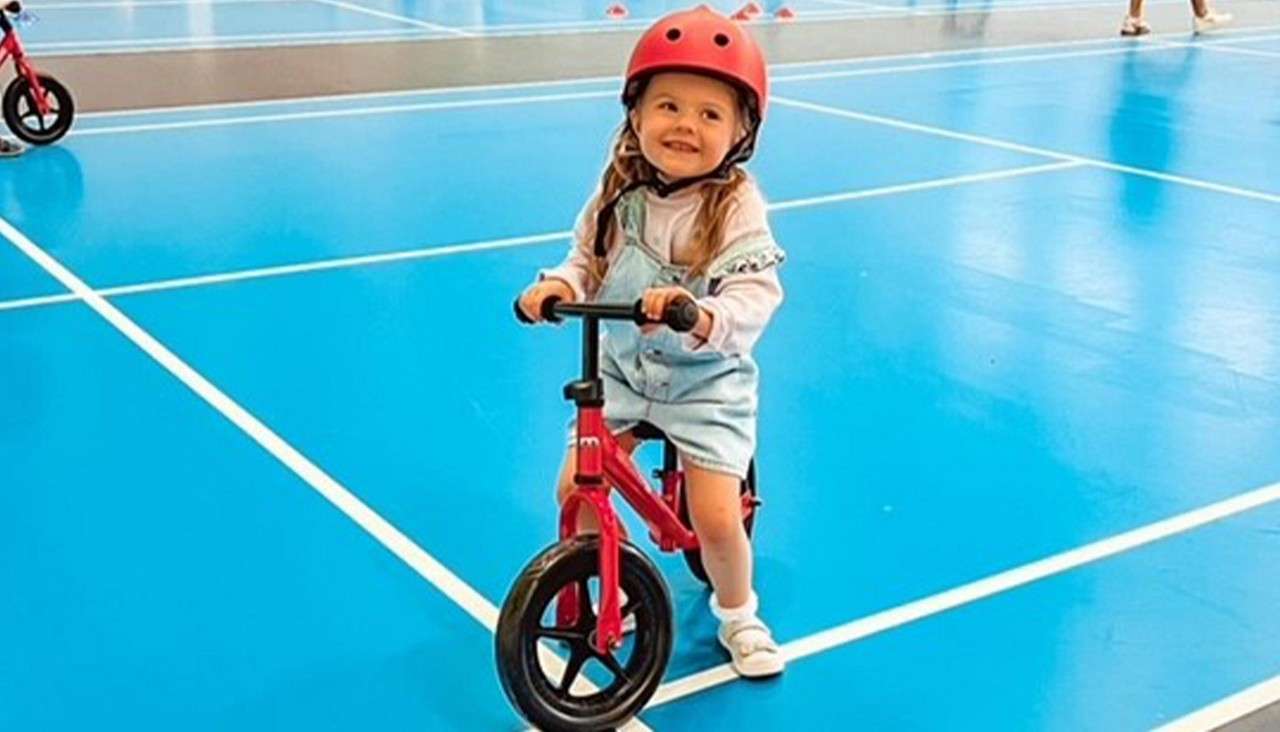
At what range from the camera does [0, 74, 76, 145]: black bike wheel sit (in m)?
6.72

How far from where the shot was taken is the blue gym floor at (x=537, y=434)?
9.28 ft

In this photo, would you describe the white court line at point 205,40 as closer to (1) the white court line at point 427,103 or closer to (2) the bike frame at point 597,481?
(1) the white court line at point 427,103

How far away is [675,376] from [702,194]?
300 mm

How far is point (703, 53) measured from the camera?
97.1 inches

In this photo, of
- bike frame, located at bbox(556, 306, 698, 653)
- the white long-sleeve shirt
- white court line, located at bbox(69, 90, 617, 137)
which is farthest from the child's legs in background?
white court line, located at bbox(69, 90, 617, 137)

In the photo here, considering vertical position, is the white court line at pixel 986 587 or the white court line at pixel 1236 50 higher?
the white court line at pixel 1236 50

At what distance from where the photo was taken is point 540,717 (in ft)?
8.30

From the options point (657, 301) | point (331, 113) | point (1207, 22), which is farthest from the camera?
point (1207, 22)

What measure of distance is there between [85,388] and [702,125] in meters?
2.19

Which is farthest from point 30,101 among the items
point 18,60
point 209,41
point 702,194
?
point 702,194

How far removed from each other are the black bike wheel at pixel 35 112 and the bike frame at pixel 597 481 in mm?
4930

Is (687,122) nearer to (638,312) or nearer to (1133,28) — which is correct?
(638,312)

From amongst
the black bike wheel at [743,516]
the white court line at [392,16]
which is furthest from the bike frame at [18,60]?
the black bike wheel at [743,516]

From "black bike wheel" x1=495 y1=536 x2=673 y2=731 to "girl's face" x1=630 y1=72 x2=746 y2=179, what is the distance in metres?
0.60
